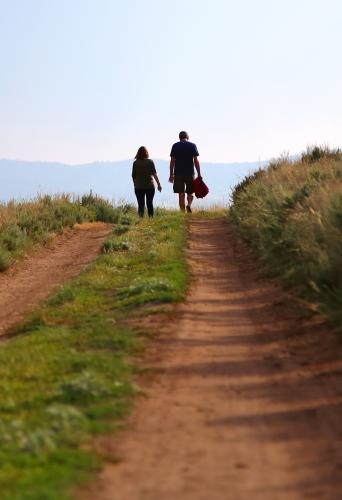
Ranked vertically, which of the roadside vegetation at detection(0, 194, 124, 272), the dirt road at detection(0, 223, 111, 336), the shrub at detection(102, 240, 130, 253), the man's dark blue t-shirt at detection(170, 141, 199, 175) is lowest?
the dirt road at detection(0, 223, 111, 336)

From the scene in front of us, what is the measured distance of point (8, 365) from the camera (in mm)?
7844

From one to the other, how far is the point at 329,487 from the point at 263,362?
9.65 ft

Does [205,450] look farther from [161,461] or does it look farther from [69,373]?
[69,373]

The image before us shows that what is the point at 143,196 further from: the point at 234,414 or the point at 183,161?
the point at 234,414

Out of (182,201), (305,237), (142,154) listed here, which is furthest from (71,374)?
(182,201)

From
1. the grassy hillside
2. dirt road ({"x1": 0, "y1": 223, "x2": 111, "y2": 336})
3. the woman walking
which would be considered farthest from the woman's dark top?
the grassy hillside

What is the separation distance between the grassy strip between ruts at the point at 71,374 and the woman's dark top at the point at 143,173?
827 centimetres

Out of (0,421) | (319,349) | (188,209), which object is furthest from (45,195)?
(0,421)

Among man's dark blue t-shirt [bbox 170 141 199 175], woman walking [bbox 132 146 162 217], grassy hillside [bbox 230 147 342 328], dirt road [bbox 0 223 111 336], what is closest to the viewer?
grassy hillside [bbox 230 147 342 328]

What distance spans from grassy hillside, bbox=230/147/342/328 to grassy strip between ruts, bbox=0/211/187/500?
1.52 metres

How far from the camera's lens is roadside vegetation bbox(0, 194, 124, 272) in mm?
17828

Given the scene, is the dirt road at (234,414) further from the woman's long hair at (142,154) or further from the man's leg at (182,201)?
the man's leg at (182,201)

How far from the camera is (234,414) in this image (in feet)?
20.8

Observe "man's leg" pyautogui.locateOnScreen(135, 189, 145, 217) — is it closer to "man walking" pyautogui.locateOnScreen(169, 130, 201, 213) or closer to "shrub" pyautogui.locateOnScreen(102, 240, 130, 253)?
"man walking" pyautogui.locateOnScreen(169, 130, 201, 213)
